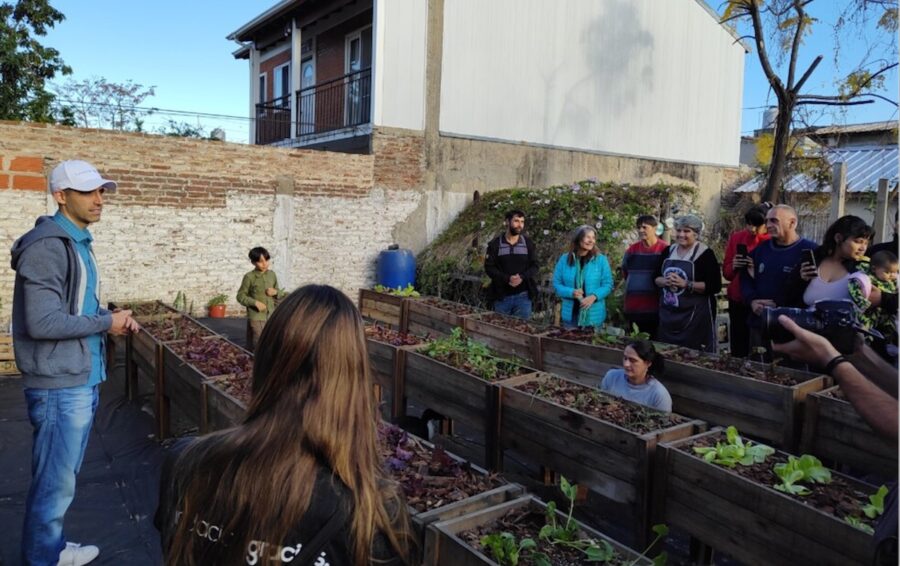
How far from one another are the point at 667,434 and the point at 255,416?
2599 millimetres

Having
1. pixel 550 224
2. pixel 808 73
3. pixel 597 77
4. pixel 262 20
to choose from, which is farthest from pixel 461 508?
pixel 262 20

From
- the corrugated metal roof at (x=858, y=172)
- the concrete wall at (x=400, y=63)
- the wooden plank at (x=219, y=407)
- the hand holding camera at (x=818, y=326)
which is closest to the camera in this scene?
the hand holding camera at (x=818, y=326)

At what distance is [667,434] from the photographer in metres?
3.48

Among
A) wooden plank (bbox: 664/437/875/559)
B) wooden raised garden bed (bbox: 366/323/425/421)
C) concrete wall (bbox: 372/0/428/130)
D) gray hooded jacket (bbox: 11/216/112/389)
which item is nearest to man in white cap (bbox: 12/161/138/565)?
gray hooded jacket (bbox: 11/216/112/389)

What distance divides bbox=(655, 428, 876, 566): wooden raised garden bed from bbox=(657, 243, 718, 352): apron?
2585mm

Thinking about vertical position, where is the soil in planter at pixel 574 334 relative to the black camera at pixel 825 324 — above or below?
below

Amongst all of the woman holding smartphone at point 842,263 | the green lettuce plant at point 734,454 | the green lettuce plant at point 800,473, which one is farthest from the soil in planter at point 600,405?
the woman holding smartphone at point 842,263

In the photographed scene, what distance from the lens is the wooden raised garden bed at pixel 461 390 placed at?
439 cm

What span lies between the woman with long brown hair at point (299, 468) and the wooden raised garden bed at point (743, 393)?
3.49 m

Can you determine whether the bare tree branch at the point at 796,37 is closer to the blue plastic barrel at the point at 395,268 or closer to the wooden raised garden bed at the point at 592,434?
the blue plastic barrel at the point at 395,268

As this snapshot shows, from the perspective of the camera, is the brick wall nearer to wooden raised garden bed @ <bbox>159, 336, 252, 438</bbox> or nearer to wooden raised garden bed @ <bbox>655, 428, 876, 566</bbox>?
wooden raised garden bed @ <bbox>159, 336, 252, 438</bbox>

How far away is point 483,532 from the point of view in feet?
8.68

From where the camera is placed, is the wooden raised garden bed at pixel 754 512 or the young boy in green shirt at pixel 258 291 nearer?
the wooden raised garden bed at pixel 754 512

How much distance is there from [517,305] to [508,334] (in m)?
1.23
